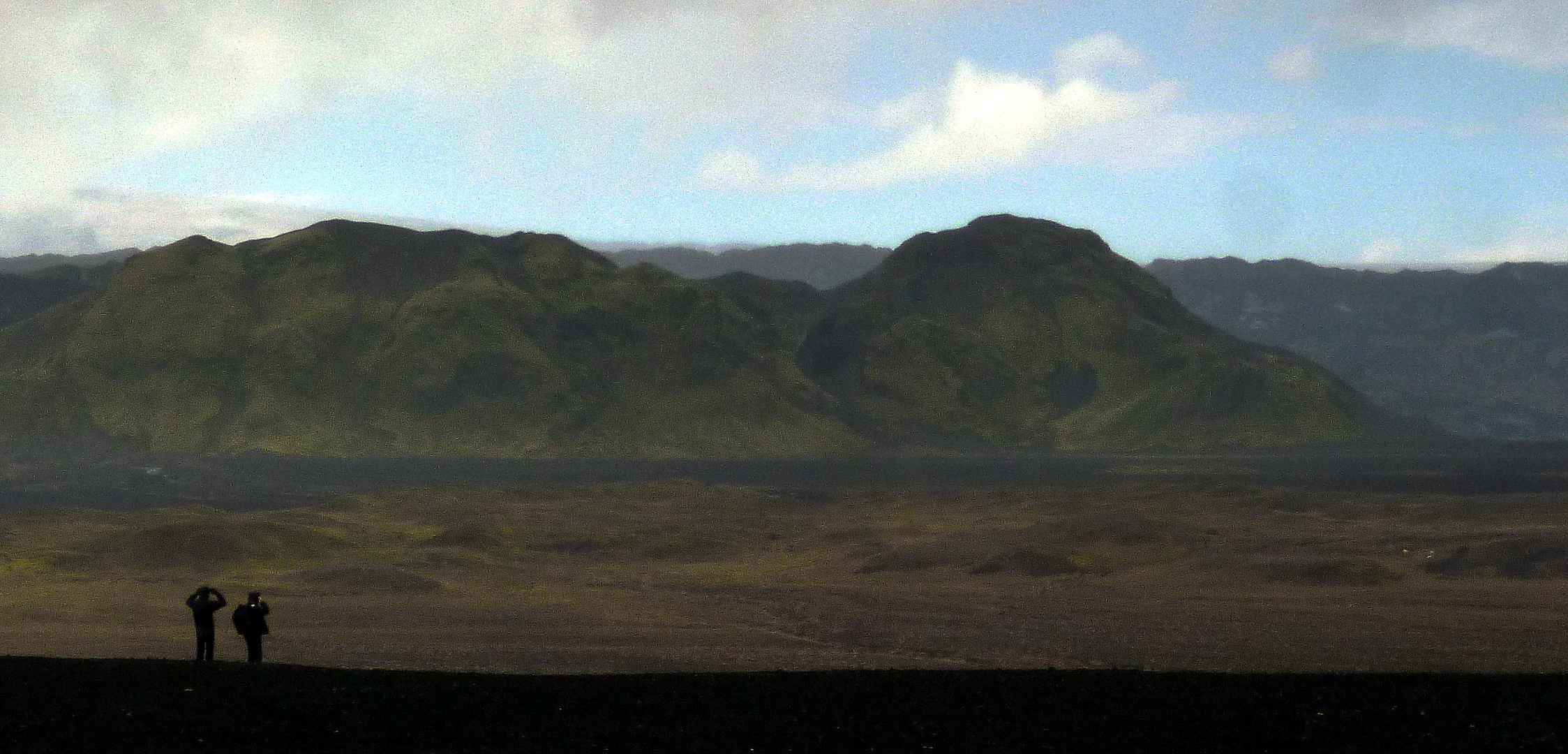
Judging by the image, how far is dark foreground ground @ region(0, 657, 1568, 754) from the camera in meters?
18.9

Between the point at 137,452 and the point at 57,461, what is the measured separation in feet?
77.2

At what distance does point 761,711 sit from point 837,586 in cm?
3166

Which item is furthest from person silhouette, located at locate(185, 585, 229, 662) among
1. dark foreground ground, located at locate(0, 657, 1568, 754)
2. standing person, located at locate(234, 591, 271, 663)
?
dark foreground ground, located at locate(0, 657, 1568, 754)

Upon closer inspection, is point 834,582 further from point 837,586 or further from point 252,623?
point 252,623

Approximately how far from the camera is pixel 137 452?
189 m

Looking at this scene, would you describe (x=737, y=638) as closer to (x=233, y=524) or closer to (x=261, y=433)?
(x=233, y=524)

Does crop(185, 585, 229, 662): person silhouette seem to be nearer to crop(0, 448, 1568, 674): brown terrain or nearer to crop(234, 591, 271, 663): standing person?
crop(234, 591, 271, 663): standing person

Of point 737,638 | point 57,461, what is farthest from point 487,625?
point 57,461

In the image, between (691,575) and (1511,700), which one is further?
(691,575)

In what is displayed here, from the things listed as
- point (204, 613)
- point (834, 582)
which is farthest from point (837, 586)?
point (204, 613)

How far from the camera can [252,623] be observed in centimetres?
2686

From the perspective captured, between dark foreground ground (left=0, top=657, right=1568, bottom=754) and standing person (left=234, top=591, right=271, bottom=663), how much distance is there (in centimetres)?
161

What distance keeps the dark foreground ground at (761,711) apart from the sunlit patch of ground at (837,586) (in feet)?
29.3

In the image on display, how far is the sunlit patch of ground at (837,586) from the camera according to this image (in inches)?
1430
